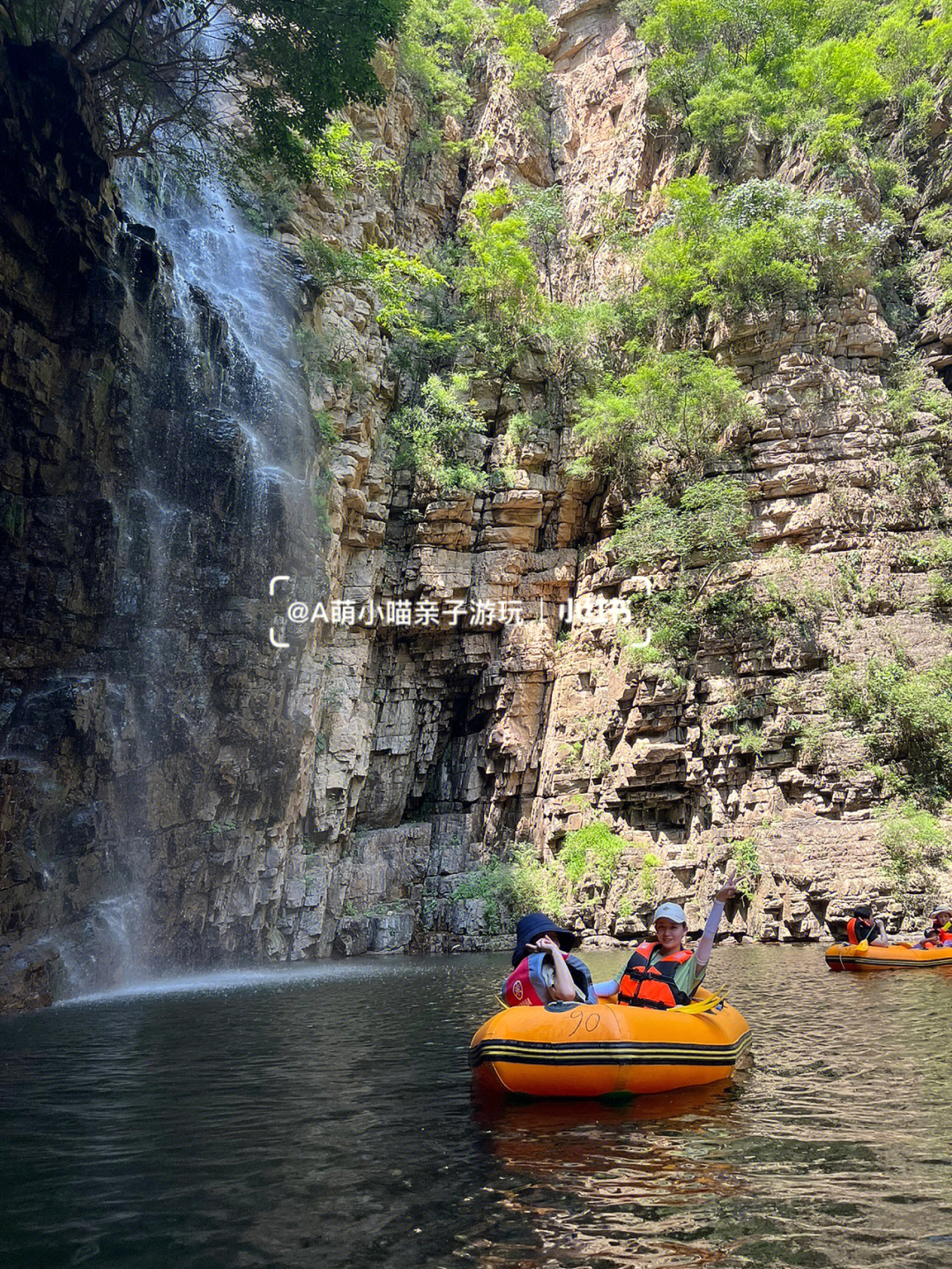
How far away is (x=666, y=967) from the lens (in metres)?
6.10

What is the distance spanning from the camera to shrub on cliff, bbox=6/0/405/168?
11773mm

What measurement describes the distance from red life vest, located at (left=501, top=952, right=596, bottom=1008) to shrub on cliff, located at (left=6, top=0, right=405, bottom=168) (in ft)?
40.8

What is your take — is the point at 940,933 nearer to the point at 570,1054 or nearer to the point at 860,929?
the point at 860,929

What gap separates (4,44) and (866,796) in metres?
19.1

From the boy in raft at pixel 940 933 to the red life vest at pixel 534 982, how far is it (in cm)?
959

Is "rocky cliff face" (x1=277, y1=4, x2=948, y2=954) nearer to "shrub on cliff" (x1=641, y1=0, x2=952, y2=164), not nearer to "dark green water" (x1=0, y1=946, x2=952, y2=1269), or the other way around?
"shrub on cliff" (x1=641, y1=0, x2=952, y2=164)

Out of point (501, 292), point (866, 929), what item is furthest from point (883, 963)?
point (501, 292)

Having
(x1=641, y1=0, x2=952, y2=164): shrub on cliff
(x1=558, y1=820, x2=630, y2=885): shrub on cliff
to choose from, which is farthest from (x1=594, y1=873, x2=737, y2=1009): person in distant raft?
(x1=641, y1=0, x2=952, y2=164): shrub on cliff

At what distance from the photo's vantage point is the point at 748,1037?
6172 millimetres

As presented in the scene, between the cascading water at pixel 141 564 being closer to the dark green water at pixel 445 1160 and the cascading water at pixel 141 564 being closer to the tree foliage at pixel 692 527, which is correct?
the dark green water at pixel 445 1160

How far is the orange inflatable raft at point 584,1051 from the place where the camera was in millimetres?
5160

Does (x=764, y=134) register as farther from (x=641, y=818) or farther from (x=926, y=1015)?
(x=926, y=1015)

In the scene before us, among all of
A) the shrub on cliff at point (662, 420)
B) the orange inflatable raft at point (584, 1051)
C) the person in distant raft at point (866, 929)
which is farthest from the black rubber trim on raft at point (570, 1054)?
the shrub on cliff at point (662, 420)

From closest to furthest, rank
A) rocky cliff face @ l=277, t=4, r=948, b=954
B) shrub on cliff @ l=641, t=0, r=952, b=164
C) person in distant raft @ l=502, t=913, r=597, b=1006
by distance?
1. person in distant raft @ l=502, t=913, r=597, b=1006
2. rocky cliff face @ l=277, t=4, r=948, b=954
3. shrub on cliff @ l=641, t=0, r=952, b=164
